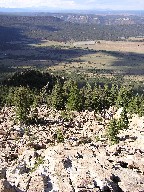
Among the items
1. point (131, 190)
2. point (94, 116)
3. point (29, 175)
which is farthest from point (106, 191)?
point (94, 116)

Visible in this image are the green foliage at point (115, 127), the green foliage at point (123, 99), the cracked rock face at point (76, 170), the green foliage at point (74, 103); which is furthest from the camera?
the green foliage at point (123, 99)

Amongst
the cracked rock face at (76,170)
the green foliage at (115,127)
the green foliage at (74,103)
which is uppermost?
the cracked rock face at (76,170)

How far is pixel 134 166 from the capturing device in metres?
42.9

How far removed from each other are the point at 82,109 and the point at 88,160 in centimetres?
8350

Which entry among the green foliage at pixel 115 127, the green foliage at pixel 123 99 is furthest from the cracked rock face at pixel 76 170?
the green foliage at pixel 123 99

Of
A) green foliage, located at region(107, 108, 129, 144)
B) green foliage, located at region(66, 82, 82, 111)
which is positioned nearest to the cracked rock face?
green foliage, located at region(107, 108, 129, 144)

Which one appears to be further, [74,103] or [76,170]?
[74,103]

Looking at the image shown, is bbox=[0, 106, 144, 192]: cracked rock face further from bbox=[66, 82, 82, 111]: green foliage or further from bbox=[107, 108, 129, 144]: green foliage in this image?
bbox=[66, 82, 82, 111]: green foliage

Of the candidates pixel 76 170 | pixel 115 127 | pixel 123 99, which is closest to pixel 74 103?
pixel 123 99

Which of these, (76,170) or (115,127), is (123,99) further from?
(76,170)

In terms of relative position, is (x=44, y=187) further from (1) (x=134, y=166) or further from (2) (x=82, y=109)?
(2) (x=82, y=109)

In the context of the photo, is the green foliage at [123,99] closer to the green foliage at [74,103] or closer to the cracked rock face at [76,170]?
the green foliage at [74,103]

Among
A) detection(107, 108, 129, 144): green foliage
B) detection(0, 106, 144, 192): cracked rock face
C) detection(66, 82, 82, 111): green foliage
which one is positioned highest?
detection(0, 106, 144, 192): cracked rock face

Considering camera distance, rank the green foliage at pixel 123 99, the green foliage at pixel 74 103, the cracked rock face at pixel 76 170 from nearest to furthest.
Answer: the cracked rock face at pixel 76 170
the green foliage at pixel 74 103
the green foliage at pixel 123 99
